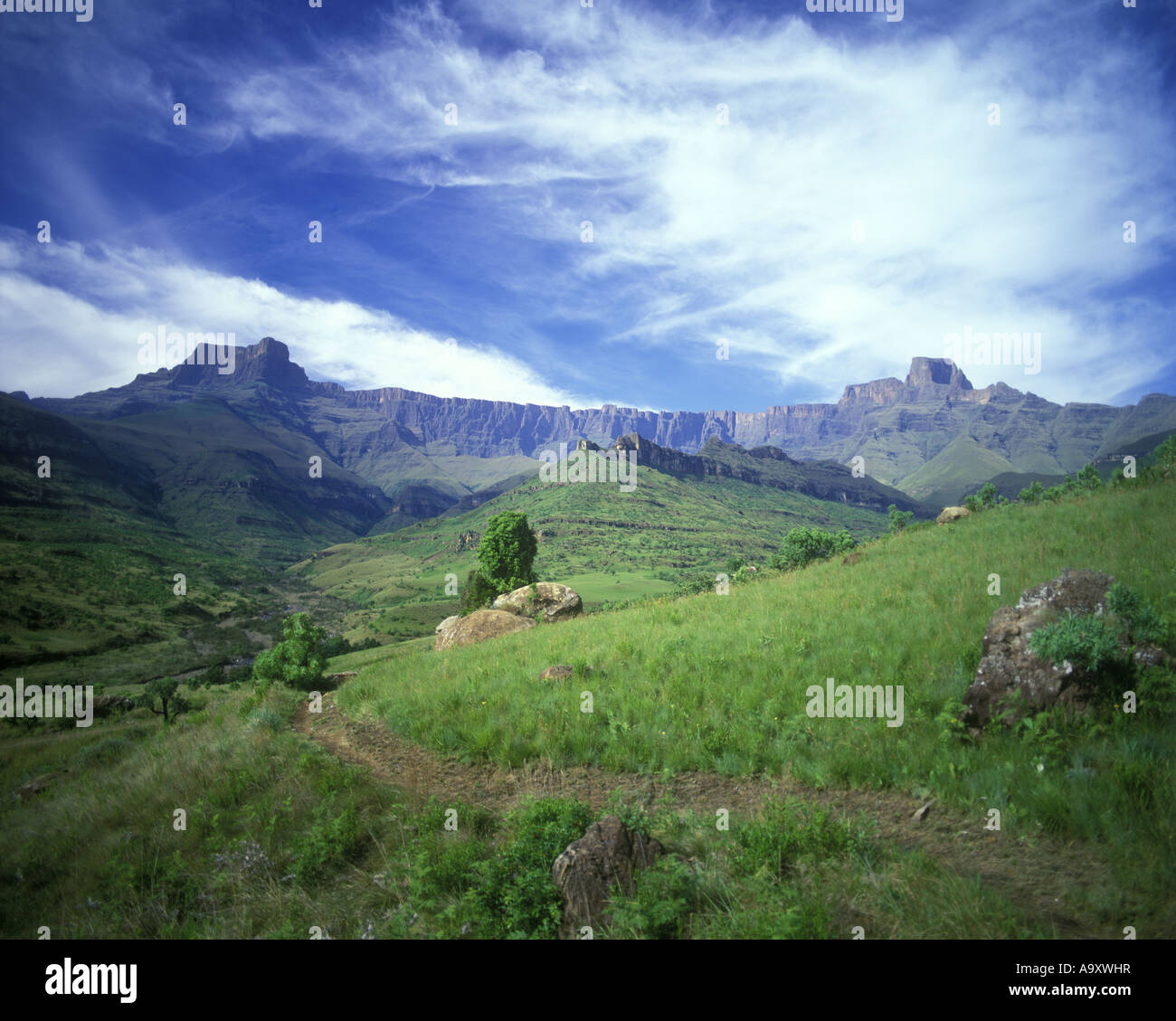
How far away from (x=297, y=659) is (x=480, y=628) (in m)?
6.78

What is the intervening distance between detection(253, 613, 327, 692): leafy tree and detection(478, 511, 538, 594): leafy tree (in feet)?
92.8

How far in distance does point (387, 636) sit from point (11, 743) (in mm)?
84690

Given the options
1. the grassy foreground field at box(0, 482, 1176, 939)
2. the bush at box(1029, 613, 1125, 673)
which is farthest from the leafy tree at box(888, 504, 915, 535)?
the bush at box(1029, 613, 1125, 673)

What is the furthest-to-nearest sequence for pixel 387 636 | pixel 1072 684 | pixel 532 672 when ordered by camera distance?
pixel 387 636 → pixel 532 672 → pixel 1072 684

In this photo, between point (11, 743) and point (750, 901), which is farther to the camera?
point (11, 743)

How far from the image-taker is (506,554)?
48.6 m

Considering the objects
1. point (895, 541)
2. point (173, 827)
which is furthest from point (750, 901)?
point (895, 541)

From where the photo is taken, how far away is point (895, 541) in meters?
21.9

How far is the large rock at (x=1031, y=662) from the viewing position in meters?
6.15

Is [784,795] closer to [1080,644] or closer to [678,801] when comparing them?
[678,801]

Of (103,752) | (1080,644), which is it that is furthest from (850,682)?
(103,752)

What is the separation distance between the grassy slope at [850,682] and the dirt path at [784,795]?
0.21 meters

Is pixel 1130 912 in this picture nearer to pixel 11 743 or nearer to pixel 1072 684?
pixel 1072 684
